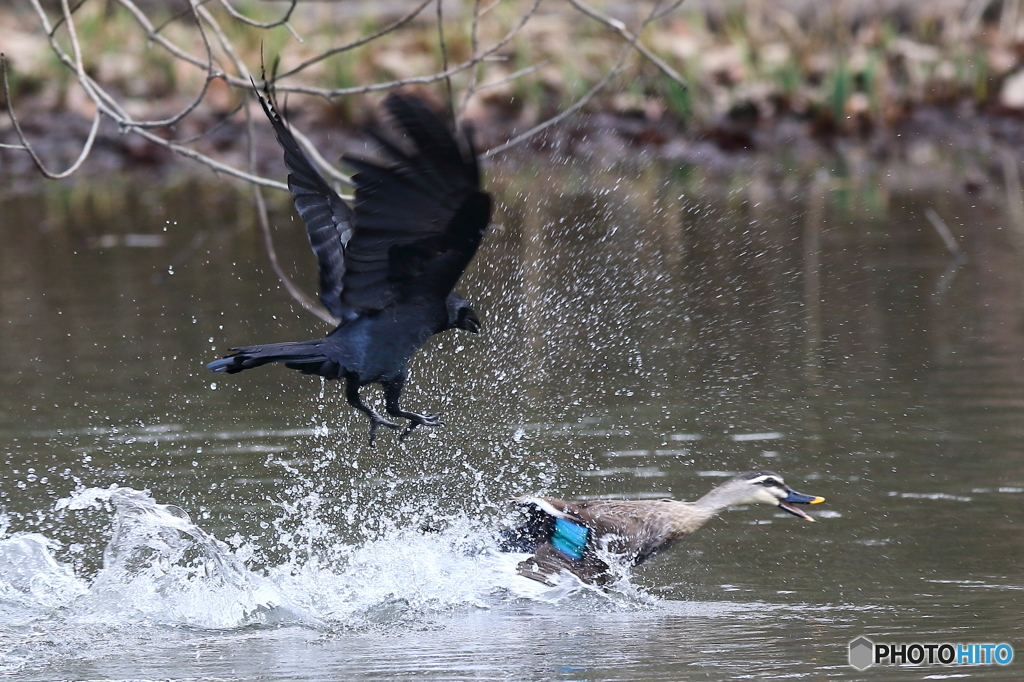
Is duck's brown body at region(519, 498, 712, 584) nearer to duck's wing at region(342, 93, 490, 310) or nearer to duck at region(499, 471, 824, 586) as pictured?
duck at region(499, 471, 824, 586)

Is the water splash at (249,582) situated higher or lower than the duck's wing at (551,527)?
lower

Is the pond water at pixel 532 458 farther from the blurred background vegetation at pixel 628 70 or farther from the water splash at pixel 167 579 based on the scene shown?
the blurred background vegetation at pixel 628 70

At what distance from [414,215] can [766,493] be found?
176cm

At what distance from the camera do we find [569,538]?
567 centimetres

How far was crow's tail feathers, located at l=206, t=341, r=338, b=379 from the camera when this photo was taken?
5230 millimetres

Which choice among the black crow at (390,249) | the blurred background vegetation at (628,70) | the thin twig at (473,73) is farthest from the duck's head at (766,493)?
the blurred background vegetation at (628,70)

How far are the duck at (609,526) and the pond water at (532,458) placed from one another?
0.11 meters

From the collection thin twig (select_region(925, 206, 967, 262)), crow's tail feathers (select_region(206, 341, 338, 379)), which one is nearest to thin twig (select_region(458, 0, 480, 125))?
crow's tail feathers (select_region(206, 341, 338, 379))

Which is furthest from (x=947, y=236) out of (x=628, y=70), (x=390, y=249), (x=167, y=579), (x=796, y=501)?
(x=628, y=70)

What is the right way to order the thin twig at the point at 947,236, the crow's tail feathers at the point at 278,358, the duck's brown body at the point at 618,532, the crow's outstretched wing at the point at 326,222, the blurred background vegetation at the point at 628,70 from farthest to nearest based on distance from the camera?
the blurred background vegetation at the point at 628,70 → the thin twig at the point at 947,236 → the crow's outstretched wing at the point at 326,222 → the duck's brown body at the point at 618,532 → the crow's tail feathers at the point at 278,358

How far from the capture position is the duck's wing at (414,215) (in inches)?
184

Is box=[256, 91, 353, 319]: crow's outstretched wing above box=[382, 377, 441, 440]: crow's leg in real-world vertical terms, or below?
above

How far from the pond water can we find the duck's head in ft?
0.53

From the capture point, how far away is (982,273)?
10.0 meters
